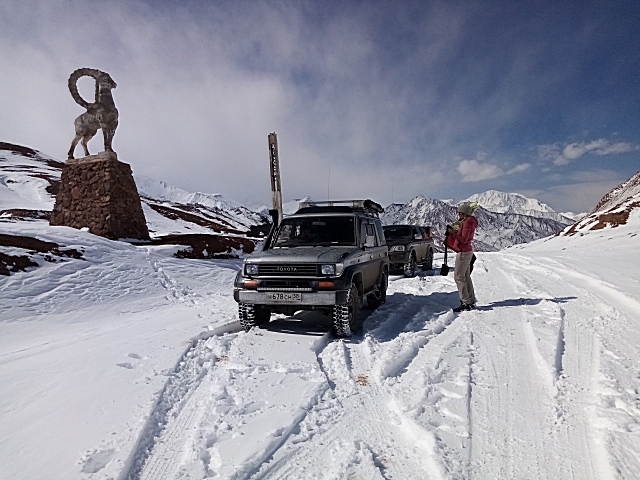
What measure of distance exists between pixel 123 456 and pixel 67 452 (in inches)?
17.0

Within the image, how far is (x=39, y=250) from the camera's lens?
873 cm

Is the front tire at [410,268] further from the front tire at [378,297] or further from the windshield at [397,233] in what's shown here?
the front tire at [378,297]

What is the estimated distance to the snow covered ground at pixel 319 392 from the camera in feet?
8.57

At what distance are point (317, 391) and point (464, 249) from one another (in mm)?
4527

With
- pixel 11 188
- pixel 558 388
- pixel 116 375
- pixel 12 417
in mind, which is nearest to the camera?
pixel 12 417

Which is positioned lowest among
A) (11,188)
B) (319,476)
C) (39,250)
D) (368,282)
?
(319,476)

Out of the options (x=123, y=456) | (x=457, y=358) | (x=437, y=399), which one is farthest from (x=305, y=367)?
(x=123, y=456)

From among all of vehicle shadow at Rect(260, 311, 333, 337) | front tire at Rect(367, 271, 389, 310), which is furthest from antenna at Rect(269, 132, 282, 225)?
vehicle shadow at Rect(260, 311, 333, 337)

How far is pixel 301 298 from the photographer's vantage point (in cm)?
552

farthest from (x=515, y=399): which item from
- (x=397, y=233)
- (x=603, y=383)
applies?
(x=397, y=233)

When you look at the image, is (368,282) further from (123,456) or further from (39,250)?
(39,250)

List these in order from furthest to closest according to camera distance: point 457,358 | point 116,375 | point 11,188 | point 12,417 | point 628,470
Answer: point 11,188
point 457,358
point 116,375
point 12,417
point 628,470

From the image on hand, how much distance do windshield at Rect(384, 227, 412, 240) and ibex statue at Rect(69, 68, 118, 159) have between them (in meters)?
10.8

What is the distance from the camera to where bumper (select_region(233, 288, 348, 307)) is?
5.42m
